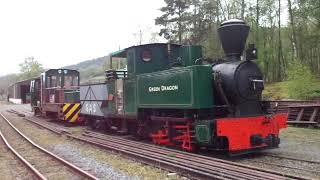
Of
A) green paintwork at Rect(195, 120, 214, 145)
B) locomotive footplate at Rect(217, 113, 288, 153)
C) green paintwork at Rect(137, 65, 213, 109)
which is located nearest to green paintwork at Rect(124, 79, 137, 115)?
green paintwork at Rect(137, 65, 213, 109)

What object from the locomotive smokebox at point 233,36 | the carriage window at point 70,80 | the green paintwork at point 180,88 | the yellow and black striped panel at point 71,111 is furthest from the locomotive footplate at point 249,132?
the carriage window at point 70,80

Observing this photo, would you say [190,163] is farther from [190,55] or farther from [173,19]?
[173,19]

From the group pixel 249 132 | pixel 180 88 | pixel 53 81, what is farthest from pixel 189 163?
pixel 53 81

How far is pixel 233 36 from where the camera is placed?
1042 centimetres

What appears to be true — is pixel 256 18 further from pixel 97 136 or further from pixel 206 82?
pixel 206 82

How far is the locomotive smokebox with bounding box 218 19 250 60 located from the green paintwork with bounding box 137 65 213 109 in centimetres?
72

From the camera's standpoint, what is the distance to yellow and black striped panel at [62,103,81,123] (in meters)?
21.5

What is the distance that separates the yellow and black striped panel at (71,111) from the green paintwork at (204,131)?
1216cm

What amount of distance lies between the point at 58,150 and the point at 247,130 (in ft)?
19.4

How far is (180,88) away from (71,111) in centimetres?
1180

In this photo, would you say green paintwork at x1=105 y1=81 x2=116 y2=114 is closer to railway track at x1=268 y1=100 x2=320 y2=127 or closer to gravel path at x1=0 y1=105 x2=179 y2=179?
gravel path at x1=0 y1=105 x2=179 y2=179

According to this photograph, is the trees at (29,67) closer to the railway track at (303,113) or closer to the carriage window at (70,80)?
the carriage window at (70,80)

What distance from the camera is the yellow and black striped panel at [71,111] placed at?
21500 millimetres

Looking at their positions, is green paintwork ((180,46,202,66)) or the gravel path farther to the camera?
green paintwork ((180,46,202,66))
